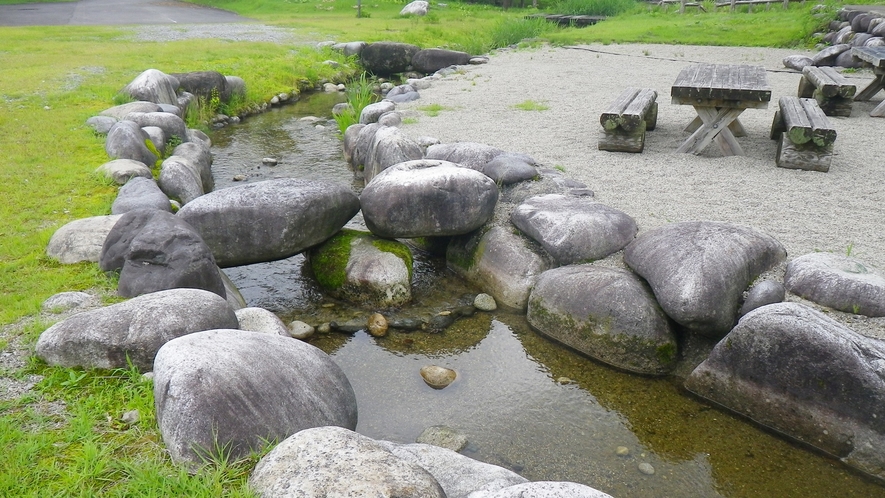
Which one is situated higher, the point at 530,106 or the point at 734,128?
the point at 734,128

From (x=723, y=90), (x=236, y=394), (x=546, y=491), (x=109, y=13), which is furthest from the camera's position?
(x=109, y=13)

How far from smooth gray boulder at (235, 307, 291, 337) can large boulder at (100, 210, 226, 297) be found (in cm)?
36

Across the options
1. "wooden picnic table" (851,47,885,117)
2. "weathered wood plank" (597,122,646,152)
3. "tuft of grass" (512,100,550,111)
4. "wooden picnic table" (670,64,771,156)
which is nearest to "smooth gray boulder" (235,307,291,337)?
"weathered wood plank" (597,122,646,152)

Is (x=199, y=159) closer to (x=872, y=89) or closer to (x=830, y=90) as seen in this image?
(x=830, y=90)

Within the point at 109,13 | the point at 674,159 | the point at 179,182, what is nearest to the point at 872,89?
the point at 674,159

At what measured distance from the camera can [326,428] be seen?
3.28 metres

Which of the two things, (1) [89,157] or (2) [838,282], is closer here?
(2) [838,282]

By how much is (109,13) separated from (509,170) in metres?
25.6

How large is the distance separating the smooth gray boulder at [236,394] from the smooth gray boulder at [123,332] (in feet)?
1.27

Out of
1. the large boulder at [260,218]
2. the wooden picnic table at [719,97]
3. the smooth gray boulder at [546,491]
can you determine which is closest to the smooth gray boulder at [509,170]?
the large boulder at [260,218]

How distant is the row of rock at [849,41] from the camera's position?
14.8m

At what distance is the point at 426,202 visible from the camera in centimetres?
632

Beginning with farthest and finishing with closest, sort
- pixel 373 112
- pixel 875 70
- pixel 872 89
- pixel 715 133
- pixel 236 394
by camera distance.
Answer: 1. pixel 373 112
2. pixel 872 89
3. pixel 875 70
4. pixel 715 133
5. pixel 236 394

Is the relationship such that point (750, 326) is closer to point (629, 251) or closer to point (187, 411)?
point (629, 251)
